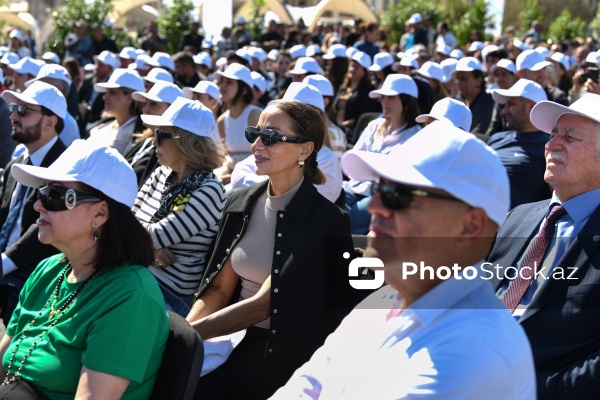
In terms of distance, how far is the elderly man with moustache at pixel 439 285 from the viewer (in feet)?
5.90

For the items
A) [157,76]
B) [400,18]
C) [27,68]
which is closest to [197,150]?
[157,76]

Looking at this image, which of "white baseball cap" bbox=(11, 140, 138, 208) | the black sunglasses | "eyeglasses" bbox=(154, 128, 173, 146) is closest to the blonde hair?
"eyeglasses" bbox=(154, 128, 173, 146)

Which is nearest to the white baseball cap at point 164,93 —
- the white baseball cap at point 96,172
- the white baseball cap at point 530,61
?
the white baseball cap at point 96,172

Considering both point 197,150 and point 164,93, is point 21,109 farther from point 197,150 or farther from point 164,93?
point 197,150

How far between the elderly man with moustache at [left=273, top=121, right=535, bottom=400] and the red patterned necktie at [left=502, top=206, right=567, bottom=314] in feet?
4.98

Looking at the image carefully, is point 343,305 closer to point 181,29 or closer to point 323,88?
point 323,88

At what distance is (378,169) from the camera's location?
1990 millimetres

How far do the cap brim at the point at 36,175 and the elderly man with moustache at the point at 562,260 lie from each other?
6.32 feet

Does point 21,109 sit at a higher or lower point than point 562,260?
lower

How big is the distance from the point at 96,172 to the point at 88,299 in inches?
19.2

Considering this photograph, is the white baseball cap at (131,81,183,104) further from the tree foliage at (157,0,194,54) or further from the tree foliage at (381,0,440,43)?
the tree foliage at (381,0,440,43)

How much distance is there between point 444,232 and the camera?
6.49 feet

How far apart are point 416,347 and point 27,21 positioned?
35187mm

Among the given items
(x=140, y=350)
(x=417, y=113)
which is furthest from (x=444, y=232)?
(x=417, y=113)
